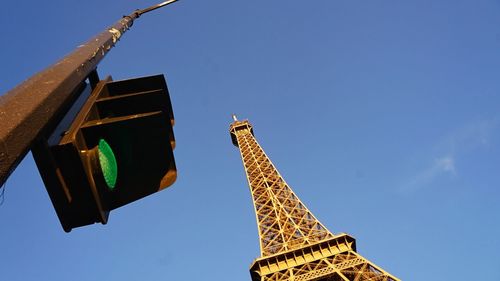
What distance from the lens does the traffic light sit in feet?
10.2

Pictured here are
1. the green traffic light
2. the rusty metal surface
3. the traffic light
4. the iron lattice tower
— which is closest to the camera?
the rusty metal surface

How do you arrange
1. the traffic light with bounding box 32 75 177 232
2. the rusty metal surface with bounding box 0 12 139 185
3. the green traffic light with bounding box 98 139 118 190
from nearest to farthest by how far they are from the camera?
1. the rusty metal surface with bounding box 0 12 139 185
2. the traffic light with bounding box 32 75 177 232
3. the green traffic light with bounding box 98 139 118 190

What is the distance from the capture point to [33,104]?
244 centimetres

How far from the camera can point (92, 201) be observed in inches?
134

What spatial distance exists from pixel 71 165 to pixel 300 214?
32688 mm

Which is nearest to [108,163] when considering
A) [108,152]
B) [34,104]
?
[108,152]

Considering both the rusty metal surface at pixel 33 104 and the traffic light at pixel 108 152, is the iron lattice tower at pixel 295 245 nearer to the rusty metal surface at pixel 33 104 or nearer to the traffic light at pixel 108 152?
the traffic light at pixel 108 152

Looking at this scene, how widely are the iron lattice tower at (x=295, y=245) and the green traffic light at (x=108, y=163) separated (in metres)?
22.2

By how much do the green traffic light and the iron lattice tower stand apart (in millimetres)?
22206

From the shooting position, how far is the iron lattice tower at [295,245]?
25.0 meters

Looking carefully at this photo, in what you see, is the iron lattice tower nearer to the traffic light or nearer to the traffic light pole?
the traffic light

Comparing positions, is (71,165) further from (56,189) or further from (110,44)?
(110,44)

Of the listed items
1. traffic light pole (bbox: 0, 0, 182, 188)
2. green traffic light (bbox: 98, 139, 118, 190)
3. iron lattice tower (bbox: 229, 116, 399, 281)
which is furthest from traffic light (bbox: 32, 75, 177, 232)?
iron lattice tower (bbox: 229, 116, 399, 281)

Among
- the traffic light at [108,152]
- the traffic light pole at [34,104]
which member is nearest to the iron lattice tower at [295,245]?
the traffic light at [108,152]
